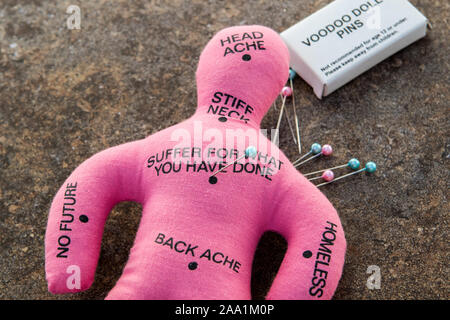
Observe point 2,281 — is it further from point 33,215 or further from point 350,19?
point 350,19

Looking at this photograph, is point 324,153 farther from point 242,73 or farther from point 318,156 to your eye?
point 242,73

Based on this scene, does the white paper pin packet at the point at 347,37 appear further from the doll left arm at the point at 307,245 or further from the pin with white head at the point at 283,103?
the doll left arm at the point at 307,245

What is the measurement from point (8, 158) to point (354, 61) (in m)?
0.93

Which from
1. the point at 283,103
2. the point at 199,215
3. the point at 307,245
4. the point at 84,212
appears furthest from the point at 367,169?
the point at 84,212

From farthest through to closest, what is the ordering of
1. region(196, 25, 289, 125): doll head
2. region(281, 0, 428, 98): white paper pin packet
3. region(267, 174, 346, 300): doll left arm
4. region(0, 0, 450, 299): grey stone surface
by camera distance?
1. region(281, 0, 428, 98): white paper pin packet
2. region(0, 0, 450, 299): grey stone surface
3. region(196, 25, 289, 125): doll head
4. region(267, 174, 346, 300): doll left arm

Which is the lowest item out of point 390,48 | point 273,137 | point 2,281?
point 2,281

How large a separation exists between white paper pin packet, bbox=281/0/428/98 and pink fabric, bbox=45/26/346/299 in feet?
0.80

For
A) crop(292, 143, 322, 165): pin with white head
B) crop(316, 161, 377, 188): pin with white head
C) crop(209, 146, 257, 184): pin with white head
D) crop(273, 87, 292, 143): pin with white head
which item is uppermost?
crop(209, 146, 257, 184): pin with white head

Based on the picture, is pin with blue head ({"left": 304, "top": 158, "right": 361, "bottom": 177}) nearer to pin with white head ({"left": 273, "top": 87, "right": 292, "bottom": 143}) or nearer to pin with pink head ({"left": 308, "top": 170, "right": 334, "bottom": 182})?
pin with pink head ({"left": 308, "top": 170, "right": 334, "bottom": 182})

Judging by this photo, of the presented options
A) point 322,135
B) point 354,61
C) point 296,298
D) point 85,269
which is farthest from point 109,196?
point 354,61

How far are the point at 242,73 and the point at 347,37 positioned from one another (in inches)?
16.5

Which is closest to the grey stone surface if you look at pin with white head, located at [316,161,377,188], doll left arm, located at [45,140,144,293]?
pin with white head, located at [316,161,377,188]

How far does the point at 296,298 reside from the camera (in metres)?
0.89

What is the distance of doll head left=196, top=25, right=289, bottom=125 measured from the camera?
1.02 meters
